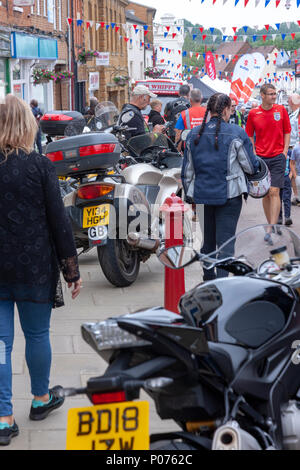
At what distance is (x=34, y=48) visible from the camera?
85.3ft

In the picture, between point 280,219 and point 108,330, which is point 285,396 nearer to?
point 108,330

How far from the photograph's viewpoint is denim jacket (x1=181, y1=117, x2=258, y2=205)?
5.82 m

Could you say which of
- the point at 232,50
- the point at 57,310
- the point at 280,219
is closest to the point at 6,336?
the point at 57,310

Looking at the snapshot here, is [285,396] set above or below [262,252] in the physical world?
below

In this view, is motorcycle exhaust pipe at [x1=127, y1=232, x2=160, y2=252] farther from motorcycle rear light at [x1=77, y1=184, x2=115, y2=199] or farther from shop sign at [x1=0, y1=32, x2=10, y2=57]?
shop sign at [x1=0, y1=32, x2=10, y2=57]

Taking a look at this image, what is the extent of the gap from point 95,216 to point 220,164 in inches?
50.6

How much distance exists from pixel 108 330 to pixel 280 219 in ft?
25.9

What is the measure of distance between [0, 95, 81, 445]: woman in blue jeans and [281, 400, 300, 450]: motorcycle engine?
3.82 ft

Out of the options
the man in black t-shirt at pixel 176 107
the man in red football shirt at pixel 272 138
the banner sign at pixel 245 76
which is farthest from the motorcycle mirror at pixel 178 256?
the banner sign at pixel 245 76

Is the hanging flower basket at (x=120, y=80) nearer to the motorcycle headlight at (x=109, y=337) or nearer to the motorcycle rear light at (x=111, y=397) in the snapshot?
the motorcycle headlight at (x=109, y=337)

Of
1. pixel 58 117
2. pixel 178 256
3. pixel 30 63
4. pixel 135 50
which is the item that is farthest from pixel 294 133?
pixel 135 50

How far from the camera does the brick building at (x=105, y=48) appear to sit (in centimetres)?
3850

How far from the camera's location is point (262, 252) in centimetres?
314

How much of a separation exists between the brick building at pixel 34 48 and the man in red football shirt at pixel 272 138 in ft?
34.4
